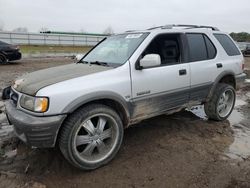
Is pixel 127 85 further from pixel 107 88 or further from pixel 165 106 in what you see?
pixel 165 106

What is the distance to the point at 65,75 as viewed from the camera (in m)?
3.65

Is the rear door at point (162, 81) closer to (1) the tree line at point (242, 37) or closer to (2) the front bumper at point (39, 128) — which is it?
(2) the front bumper at point (39, 128)

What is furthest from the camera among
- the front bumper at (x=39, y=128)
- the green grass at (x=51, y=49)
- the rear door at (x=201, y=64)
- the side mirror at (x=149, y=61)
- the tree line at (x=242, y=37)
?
the tree line at (x=242, y=37)

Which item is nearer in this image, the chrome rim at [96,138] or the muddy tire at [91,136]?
the muddy tire at [91,136]

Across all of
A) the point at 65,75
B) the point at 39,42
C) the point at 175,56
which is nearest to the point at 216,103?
the point at 175,56

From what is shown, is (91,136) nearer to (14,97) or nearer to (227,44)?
(14,97)

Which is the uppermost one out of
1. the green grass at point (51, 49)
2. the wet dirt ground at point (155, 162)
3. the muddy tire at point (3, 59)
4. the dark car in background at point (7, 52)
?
the green grass at point (51, 49)

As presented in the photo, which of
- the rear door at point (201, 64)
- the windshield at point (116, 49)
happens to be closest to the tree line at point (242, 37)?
the rear door at point (201, 64)

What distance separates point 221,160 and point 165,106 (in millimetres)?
1143

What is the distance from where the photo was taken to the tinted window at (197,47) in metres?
4.77

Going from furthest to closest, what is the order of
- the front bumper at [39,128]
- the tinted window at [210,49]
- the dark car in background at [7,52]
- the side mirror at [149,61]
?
the dark car in background at [7,52] < the tinted window at [210,49] < the side mirror at [149,61] < the front bumper at [39,128]

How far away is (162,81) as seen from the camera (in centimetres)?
420

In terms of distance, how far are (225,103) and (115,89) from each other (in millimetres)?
3018

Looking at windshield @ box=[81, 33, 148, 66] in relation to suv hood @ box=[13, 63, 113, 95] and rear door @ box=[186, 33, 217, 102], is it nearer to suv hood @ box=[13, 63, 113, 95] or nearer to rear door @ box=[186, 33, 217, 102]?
suv hood @ box=[13, 63, 113, 95]
